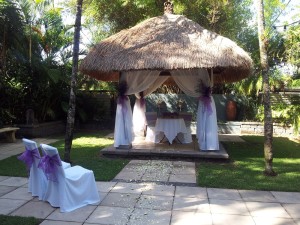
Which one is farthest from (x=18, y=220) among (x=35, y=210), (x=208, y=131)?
(x=208, y=131)

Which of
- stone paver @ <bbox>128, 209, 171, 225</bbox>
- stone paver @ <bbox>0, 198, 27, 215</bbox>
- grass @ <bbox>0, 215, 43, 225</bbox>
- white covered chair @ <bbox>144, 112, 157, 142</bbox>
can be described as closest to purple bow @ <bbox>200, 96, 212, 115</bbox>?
white covered chair @ <bbox>144, 112, 157, 142</bbox>

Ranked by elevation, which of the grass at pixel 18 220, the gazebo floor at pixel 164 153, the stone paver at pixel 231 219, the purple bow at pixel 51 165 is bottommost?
the stone paver at pixel 231 219

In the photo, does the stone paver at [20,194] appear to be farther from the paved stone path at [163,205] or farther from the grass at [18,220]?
the grass at [18,220]

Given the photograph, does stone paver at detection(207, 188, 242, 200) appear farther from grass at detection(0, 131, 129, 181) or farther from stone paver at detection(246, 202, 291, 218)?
grass at detection(0, 131, 129, 181)

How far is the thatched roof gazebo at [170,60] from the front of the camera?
6973 mm

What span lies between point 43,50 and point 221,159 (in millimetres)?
8859

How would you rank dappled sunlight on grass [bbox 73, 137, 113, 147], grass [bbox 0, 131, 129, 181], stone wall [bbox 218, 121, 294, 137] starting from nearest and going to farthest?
1. grass [bbox 0, 131, 129, 181]
2. dappled sunlight on grass [bbox 73, 137, 113, 147]
3. stone wall [bbox 218, 121, 294, 137]

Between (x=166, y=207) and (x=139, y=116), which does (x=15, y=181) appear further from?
(x=139, y=116)

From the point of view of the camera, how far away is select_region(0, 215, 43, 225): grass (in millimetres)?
3607

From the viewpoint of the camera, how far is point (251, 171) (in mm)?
6246

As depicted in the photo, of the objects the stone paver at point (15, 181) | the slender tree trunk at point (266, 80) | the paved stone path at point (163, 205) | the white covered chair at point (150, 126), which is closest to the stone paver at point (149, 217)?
the paved stone path at point (163, 205)

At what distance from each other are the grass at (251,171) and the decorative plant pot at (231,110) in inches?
144

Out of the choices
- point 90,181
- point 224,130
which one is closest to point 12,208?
point 90,181

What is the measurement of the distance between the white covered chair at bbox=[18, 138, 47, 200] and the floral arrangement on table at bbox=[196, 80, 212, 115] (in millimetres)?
4295
